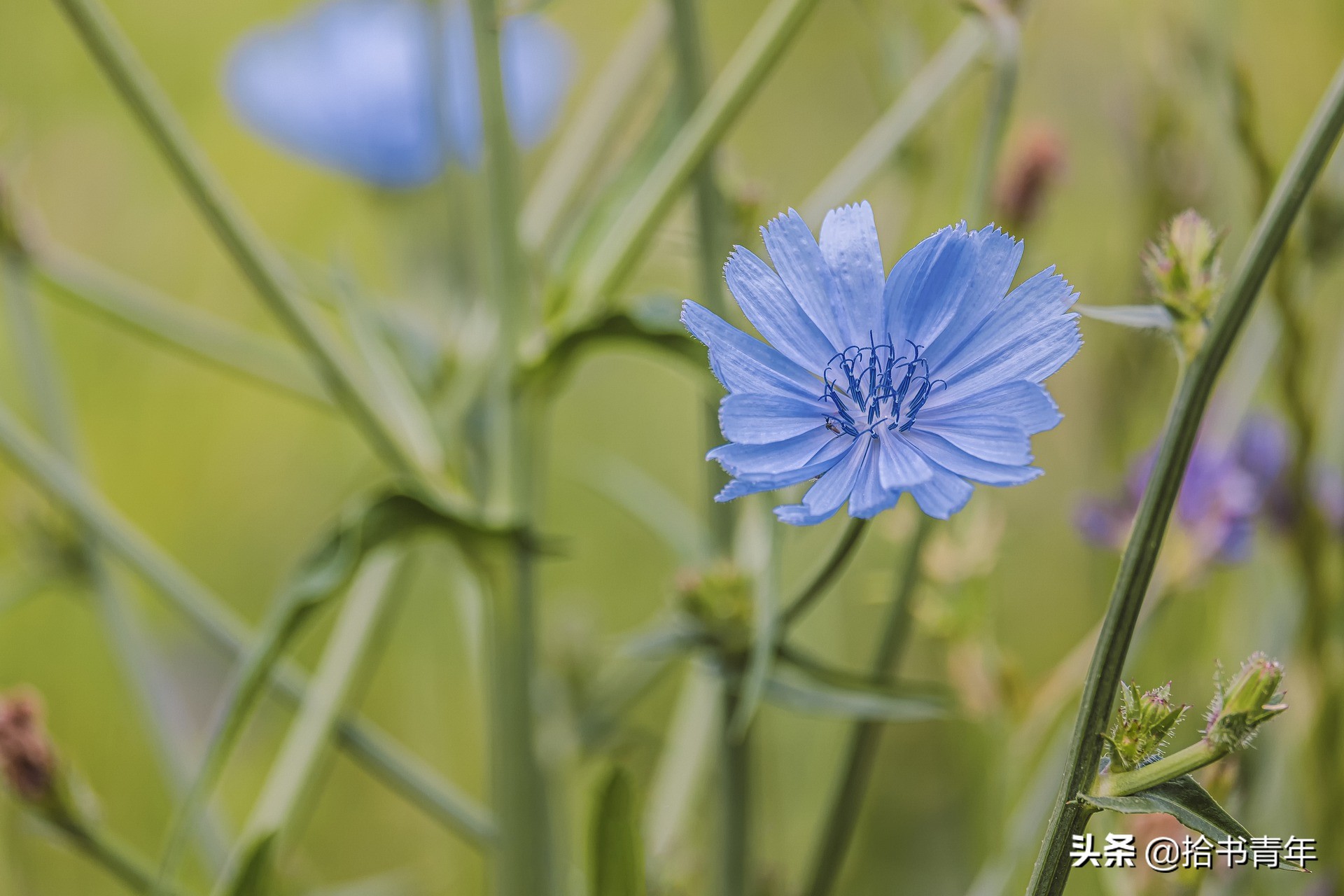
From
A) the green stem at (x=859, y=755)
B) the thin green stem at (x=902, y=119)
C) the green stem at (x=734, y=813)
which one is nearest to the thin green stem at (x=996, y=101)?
the thin green stem at (x=902, y=119)

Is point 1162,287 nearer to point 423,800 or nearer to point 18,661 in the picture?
Answer: point 423,800

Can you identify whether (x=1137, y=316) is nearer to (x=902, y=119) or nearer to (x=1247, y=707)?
(x=1247, y=707)

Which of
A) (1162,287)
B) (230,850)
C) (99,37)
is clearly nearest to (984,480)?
(1162,287)

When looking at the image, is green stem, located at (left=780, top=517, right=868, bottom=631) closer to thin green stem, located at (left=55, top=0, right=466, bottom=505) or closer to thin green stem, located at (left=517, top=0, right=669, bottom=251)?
thin green stem, located at (left=55, top=0, right=466, bottom=505)

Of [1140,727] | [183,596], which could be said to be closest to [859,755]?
[1140,727]

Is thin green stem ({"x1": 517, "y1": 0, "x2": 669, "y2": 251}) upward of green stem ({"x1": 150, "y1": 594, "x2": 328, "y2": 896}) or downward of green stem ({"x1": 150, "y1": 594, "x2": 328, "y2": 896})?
upward

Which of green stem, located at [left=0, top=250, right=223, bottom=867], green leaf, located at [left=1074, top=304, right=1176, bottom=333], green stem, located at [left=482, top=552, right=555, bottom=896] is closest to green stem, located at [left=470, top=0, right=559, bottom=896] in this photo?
green stem, located at [left=482, top=552, right=555, bottom=896]
